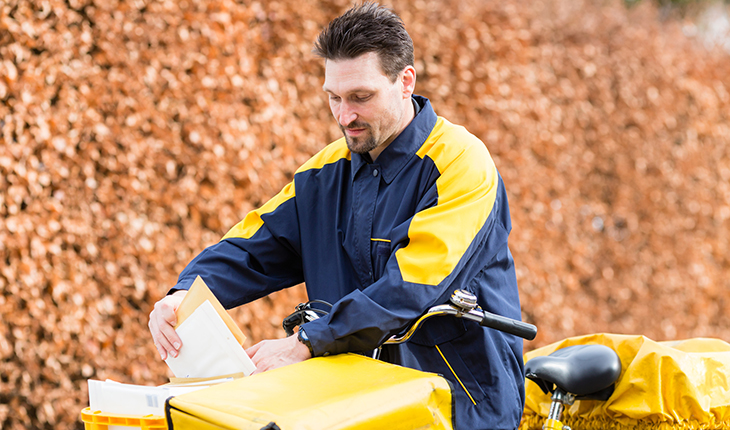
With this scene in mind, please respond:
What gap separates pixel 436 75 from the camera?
4996 mm

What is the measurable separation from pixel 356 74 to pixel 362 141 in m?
→ 0.21

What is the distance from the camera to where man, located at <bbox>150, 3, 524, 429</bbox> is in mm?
1708

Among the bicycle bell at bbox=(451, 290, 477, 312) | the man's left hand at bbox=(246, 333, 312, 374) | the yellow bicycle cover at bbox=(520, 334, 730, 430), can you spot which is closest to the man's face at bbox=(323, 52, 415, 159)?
the bicycle bell at bbox=(451, 290, 477, 312)

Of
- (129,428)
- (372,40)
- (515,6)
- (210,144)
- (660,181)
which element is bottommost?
(660,181)

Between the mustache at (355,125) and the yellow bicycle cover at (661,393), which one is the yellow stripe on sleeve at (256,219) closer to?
the mustache at (355,125)

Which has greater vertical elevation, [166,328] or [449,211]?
[449,211]

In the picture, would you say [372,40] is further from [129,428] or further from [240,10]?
[240,10]

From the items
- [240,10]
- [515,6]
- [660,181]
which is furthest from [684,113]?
[240,10]

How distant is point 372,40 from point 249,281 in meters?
0.84

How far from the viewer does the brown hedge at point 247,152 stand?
11.0 ft

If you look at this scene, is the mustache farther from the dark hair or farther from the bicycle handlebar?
the bicycle handlebar

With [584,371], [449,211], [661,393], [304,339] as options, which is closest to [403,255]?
[449,211]

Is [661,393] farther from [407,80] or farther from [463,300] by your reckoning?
[407,80]

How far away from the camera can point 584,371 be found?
7.60 ft
